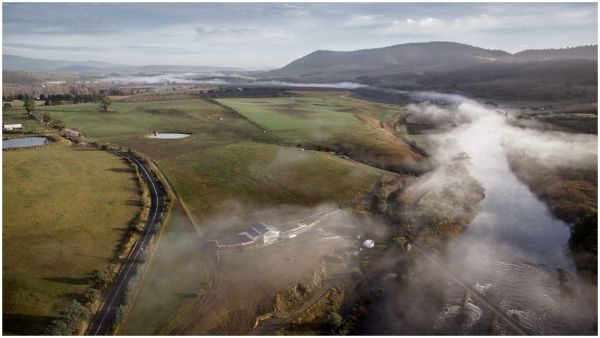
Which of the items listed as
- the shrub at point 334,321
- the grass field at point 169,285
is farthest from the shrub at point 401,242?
the grass field at point 169,285

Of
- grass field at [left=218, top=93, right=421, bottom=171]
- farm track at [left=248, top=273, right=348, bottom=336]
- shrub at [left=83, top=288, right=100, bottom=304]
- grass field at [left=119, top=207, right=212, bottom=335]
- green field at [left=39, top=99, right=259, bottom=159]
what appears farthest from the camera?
green field at [left=39, top=99, right=259, bottom=159]

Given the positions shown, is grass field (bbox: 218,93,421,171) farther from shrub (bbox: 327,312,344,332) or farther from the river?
shrub (bbox: 327,312,344,332)

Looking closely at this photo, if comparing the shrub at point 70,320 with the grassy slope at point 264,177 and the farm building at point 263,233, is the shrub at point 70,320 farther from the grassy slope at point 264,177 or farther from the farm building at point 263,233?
the grassy slope at point 264,177

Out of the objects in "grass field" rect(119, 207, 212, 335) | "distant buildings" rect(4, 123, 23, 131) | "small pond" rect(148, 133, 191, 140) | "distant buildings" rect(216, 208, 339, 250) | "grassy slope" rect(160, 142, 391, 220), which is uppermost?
"distant buildings" rect(4, 123, 23, 131)

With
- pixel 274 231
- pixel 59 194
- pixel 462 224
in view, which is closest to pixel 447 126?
pixel 462 224

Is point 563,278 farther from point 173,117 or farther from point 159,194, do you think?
point 173,117

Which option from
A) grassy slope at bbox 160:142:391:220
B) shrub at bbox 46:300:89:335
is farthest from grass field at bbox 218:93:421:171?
shrub at bbox 46:300:89:335

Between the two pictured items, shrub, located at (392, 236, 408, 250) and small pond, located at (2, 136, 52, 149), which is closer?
shrub, located at (392, 236, 408, 250)
